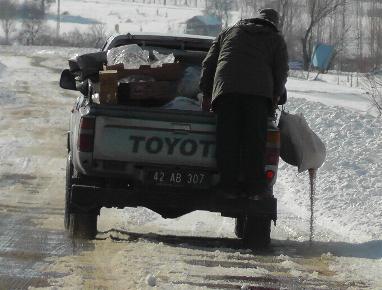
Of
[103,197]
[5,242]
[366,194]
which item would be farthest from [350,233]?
[5,242]

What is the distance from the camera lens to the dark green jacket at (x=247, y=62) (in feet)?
28.0

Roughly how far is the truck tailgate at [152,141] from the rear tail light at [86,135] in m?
0.04

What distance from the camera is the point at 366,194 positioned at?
1139 centimetres

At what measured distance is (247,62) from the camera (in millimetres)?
8570

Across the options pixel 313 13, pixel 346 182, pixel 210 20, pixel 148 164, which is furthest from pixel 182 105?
pixel 210 20

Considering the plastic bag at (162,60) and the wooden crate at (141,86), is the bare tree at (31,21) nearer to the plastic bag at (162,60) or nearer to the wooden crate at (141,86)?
the plastic bag at (162,60)

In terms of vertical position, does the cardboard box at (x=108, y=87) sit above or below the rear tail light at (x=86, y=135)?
above

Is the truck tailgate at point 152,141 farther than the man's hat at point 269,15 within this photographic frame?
No

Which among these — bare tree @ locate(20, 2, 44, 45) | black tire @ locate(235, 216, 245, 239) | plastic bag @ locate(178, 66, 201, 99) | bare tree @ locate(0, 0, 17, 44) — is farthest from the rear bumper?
bare tree @ locate(0, 0, 17, 44)

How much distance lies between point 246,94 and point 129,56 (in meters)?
1.61

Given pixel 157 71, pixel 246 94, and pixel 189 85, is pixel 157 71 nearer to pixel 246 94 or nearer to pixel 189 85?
pixel 189 85

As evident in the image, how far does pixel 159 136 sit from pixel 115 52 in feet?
5.97

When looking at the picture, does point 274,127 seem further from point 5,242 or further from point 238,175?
point 5,242

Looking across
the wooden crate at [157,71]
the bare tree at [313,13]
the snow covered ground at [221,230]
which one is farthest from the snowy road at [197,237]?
the bare tree at [313,13]
